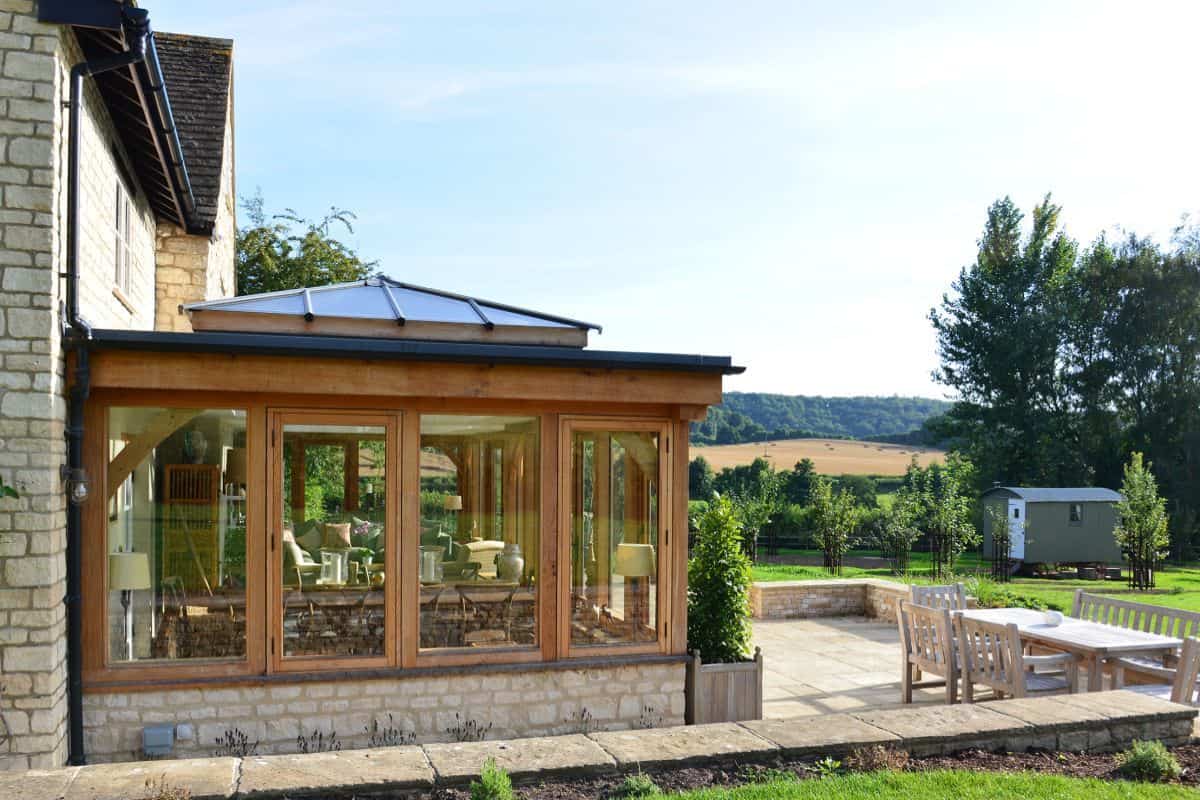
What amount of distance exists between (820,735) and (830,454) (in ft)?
155

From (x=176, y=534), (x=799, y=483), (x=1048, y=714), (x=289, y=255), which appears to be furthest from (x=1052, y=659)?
(x=799, y=483)

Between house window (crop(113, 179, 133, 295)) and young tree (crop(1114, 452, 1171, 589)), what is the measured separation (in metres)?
21.3

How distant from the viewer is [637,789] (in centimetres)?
488

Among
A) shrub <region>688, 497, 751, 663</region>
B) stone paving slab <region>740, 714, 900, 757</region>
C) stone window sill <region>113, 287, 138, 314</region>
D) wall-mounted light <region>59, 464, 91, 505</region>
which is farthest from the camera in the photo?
stone window sill <region>113, 287, 138, 314</region>

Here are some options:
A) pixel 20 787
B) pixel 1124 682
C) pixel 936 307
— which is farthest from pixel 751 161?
pixel 936 307

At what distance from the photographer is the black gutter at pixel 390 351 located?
670 centimetres

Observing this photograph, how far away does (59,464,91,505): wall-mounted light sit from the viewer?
21.4ft

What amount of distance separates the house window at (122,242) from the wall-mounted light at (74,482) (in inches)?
113

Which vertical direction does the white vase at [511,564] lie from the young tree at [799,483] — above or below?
above

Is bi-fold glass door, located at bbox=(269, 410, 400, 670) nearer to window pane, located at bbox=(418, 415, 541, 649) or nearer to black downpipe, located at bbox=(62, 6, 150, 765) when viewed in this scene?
window pane, located at bbox=(418, 415, 541, 649)

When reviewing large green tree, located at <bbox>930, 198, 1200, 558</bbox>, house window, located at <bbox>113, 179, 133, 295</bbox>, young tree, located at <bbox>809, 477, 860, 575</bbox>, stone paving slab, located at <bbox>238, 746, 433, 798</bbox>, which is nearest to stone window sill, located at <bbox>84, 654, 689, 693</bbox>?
stone paving slab, located at <bbox>238, 746, 433, 798</bbox>

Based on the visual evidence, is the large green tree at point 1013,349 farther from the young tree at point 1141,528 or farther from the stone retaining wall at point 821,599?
the stone retaining wall at point 821,599

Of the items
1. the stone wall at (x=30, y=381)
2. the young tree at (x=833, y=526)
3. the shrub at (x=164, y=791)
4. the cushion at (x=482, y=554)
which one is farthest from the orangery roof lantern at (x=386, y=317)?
the young tree at (x=833, y=526)

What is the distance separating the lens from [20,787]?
4.47m
